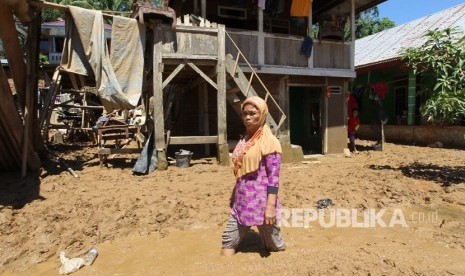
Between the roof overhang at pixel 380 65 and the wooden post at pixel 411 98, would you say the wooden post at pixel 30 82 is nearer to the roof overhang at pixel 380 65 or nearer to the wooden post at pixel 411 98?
the roof overhang at pixel 380 65

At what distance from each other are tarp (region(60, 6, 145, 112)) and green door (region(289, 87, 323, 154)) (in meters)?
6.85

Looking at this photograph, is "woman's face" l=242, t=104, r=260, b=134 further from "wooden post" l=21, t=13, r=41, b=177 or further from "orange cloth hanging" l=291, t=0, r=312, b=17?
"orange cloth hanging" l=291, t=0, r=312, b=17

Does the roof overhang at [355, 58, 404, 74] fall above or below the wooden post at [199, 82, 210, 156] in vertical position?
above

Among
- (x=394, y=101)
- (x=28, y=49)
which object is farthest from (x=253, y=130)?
(x=394, y=101)

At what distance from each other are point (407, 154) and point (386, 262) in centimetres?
851

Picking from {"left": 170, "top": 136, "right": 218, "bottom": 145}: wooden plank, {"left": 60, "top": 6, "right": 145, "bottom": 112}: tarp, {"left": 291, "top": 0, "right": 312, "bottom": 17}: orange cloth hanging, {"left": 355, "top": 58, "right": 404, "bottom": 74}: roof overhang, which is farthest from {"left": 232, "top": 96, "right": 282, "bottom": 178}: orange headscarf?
{"left": 355, "top": 58, "right": 404, "bottom": 74}: roof overhang

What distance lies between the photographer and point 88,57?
7.32 meters

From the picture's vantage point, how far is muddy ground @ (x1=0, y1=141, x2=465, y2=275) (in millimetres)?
3520

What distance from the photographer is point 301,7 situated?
11000 millimetres

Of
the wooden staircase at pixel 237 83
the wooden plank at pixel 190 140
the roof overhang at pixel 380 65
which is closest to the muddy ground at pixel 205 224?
the wooden plank at pixel 190 140

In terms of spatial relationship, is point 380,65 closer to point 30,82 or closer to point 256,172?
point 30,82

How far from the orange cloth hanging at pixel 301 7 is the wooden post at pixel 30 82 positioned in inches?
275

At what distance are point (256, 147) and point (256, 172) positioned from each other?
0.77 feet

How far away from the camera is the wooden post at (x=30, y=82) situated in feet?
22.5
